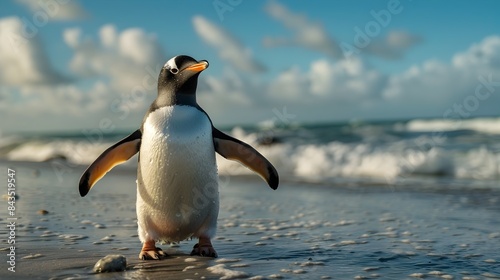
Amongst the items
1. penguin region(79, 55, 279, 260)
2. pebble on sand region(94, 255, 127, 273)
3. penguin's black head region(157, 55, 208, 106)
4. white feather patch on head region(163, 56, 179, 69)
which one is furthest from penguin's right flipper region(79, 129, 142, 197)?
pebble on sand region(94, 255, 127, 273)

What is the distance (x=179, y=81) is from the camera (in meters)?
3.82

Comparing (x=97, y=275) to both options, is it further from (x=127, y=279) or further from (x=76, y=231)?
(x=76, y=231)

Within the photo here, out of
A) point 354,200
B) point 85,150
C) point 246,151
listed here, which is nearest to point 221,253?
point 246,151

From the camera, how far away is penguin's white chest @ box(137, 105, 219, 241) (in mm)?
3770

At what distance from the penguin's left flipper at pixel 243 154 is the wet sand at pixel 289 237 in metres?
0.52

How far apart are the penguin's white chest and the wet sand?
250 mm

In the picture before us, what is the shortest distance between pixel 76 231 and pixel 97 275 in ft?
5.26

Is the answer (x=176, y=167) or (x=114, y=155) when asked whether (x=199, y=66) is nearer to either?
(x=176, y=167)

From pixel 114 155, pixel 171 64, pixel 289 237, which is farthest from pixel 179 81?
pixel 289 237

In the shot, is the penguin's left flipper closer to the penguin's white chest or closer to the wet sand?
the penguin's white chest

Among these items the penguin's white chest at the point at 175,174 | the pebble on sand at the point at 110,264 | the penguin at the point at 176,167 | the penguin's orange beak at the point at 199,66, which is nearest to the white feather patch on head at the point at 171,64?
the penguin at the point at 176,167

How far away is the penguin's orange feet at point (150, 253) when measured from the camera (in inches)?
148

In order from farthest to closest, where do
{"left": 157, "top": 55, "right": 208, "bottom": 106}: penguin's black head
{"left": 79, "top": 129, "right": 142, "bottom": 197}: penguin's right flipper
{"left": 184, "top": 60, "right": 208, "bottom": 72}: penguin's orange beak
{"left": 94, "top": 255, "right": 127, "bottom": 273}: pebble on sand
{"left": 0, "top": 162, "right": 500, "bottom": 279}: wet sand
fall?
{"left": 79, "top": 129, "right": 142, "bottom": 197}: penguin's right flipper → {"left": 157, "top": 55, "right": 208, "bottom": 106}: penguin's black head → {"left": 184, "top": 60, "right": 208, "bottom": 72}: penguin's orange beak → {"left": 0, "top": 162, "right": 500, "bottom": 279}: wet sand → {"left": 94, "top": 255, "right": 127, "bottom": 273}: pebble on sand

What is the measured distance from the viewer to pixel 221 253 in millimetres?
3988
